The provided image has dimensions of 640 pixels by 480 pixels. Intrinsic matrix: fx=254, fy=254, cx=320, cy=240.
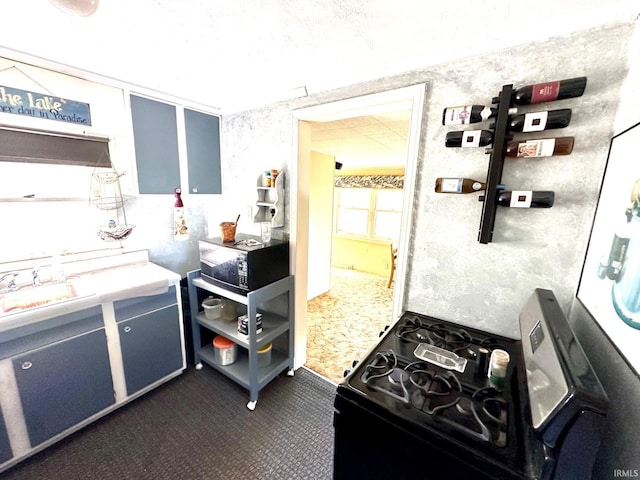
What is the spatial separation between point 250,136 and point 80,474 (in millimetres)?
2396

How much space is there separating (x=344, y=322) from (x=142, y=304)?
87.2 inches

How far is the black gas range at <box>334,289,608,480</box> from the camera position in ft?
1.91

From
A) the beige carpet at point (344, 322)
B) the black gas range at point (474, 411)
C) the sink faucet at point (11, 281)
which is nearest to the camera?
the black gas range at point (474, 411)

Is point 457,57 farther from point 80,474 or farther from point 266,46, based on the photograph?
point 80,474

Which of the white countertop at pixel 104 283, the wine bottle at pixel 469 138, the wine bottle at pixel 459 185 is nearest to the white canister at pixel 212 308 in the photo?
the white countertop at pixel 104 283

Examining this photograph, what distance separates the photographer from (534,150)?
41.5 inches

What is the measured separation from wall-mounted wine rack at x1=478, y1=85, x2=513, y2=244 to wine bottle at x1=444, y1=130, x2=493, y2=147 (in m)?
0.03

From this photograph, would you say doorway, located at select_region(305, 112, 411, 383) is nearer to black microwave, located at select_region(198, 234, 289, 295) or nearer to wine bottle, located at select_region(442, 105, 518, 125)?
wine bottle, located at select_region(442, 105, 518, 125)

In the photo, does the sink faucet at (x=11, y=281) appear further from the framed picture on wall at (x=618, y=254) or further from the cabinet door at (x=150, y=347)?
the framed picture on wall at (x=618, y=254)

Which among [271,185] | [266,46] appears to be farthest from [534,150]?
[271,185]

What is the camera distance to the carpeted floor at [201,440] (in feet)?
4.67

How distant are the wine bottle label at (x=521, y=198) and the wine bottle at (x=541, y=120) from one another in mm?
254

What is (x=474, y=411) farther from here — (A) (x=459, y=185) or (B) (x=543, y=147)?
(B) (x=543, y=147)

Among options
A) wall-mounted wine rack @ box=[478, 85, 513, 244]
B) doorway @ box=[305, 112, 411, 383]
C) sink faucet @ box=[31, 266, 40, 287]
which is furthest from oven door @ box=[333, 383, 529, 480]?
sink faucet @ box=[31, 266, 40, 287]
